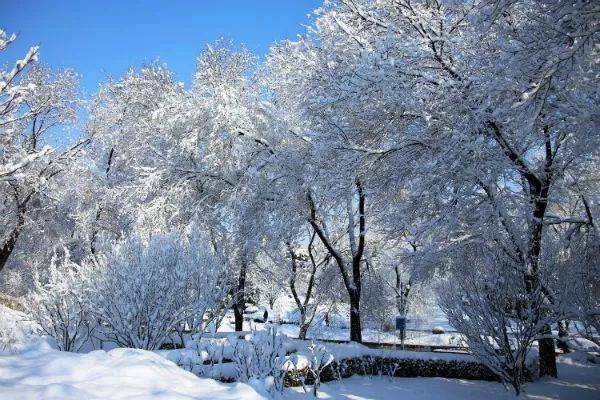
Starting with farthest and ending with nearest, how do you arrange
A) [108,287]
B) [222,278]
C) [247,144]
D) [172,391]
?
[247,144] → [222,278] → [108,287] → [172,391]

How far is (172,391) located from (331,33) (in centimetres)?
851

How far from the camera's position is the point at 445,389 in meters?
10.2

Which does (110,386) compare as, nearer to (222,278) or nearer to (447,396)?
(222,278)

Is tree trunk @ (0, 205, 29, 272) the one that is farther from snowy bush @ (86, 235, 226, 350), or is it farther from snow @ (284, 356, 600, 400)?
snow @ (284, 356, 600, 400)

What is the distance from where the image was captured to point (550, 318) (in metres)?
8.42

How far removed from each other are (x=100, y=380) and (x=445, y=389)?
29.3 feet

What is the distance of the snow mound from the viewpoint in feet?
10.6

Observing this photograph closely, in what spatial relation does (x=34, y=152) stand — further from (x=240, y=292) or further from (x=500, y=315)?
(x=500, y=315)

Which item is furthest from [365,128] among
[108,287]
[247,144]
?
[108,287]

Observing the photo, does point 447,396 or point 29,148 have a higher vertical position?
point 29,148

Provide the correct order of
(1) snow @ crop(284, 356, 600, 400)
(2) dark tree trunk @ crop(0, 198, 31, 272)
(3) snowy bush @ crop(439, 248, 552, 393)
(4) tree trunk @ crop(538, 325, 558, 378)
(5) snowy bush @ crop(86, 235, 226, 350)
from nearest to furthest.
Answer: (5) snowy bush @ crop(86, 235, 226, 350) → (3) snowy bush @ crop(439, 248, 552, 393) → (1) snow @ crop(284, 356, 600, 400) → (4) tree trunk @ crop(538, 325, 558, 378) → (2) dark tree trunk @ crop(0, 198, 31, 272)

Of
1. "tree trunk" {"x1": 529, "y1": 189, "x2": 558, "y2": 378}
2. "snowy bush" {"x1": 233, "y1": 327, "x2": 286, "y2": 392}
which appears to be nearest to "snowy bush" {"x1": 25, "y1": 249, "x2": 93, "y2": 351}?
"snowy bush" {"x1": 233, "y1": 327, "x2": 286, "y2": 392}

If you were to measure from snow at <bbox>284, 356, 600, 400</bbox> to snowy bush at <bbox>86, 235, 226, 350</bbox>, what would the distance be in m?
2.76

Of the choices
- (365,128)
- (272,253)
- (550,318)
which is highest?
(365,128)
